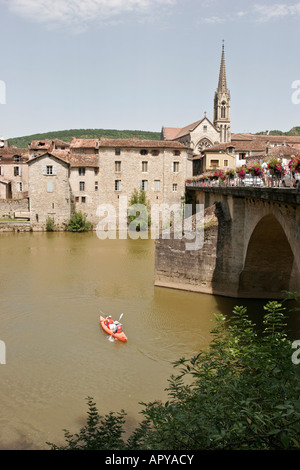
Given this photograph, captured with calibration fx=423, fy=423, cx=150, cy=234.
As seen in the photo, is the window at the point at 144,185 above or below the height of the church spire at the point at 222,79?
below

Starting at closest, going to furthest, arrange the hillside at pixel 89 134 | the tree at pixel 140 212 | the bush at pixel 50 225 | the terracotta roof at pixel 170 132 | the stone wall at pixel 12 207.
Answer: the bush at pixel 50 225 < the tree at pixel 140 212 < the stone wall at pixel 12 207 < the terracotta roof at pixel 170 132 < the hillside at pixel 89 134

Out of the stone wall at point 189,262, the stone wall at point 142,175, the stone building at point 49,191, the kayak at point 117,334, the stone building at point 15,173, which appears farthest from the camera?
the stone building at point 15,173

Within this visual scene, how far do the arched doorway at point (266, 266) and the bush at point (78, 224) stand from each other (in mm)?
26909

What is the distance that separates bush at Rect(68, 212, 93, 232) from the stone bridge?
77.0 ft

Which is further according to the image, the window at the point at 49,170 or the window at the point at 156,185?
the window at the point at 156,185

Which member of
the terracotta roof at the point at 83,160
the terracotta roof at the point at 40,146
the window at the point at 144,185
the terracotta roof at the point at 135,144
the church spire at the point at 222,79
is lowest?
the window at the point at 144,185

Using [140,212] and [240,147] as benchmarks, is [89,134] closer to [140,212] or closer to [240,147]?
[240,147]

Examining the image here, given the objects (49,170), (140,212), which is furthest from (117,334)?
(49,170)

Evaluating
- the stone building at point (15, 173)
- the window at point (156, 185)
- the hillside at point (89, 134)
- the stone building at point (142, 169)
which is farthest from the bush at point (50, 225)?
the hillside at point (89, 134)

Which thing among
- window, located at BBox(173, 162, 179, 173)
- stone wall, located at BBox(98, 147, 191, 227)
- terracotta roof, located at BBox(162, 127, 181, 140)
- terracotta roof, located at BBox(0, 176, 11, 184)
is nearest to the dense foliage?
stone wall, located at BBox(98, 147, 191, 227)

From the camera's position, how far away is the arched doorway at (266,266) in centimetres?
1839

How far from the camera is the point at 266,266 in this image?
19469 millimetres

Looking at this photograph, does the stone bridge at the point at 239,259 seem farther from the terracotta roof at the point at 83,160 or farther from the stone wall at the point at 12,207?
the stone wall at the point at 12,207
